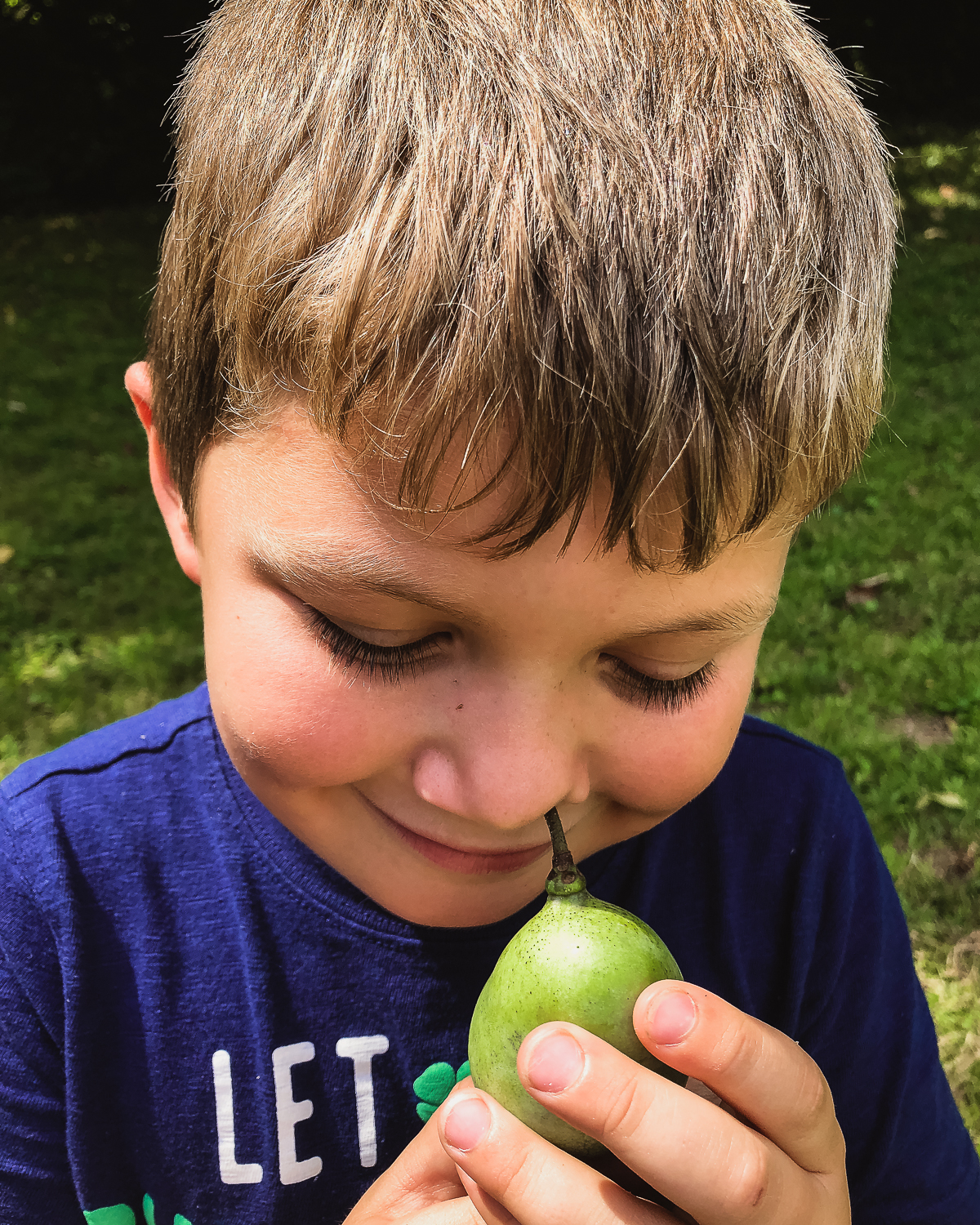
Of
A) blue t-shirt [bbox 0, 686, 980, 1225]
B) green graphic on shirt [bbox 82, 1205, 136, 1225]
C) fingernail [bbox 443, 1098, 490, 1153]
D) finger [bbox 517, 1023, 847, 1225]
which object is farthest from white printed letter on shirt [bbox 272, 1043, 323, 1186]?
finger [bbox 517, 1023, 847, 1225]

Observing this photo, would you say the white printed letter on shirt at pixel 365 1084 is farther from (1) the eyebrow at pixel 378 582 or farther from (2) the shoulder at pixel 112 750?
(1) the eyebrow at pixel 378 582

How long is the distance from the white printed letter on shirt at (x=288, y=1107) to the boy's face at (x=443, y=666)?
443mm

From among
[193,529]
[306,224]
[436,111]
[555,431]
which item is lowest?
[193,529]

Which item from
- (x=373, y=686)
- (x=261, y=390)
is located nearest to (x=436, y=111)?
(x=261, y=390)

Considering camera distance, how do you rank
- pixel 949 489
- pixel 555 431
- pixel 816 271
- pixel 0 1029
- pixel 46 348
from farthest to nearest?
1. pixel 46 348
2. pixel 949 489
3. pixel 0 1029
4. pixel 816 271
5. pixel 555 431

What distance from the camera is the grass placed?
137 inches

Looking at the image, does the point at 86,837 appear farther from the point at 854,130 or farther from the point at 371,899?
the point at 854,130

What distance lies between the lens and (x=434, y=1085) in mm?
1688

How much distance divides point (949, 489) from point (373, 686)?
5.63 meters

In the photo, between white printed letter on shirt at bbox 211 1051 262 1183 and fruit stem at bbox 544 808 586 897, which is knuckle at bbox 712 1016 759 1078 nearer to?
fruit stem at bbox 544 808 586 897

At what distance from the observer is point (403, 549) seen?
1099 mm

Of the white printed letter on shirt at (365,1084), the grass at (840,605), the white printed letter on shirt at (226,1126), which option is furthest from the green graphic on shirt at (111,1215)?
the grass at (840,605)

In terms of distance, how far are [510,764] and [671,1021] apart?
0.31m

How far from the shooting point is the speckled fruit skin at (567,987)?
3.63 ft
